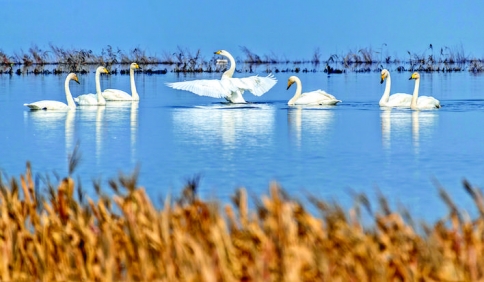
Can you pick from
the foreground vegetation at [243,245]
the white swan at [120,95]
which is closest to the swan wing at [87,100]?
the white swan at [120,95]

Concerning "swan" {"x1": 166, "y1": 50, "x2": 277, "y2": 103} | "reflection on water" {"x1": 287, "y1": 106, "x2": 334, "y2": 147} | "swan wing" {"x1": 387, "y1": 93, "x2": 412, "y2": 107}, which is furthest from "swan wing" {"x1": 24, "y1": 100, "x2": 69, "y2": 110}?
"swan wing" {"x1": 387, "y1": 93, "x2": 412, "y2": 107}

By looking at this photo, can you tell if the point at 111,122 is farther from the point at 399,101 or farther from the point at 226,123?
the point at 399,101

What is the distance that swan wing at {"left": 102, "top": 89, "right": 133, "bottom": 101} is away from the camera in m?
18.5

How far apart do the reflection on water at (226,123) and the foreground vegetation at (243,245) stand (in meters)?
5.56

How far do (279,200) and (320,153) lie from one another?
5.59 metres

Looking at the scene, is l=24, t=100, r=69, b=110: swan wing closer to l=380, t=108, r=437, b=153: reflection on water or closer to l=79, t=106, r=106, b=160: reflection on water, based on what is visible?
l=79, t=106, r=106, b=160: reflection on water

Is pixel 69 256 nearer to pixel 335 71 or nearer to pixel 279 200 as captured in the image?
pixel 279 200

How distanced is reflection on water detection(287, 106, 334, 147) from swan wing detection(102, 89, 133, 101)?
Result: 3.86 m

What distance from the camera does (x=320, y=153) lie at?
9.42 m

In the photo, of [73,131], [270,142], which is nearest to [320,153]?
[270,142]

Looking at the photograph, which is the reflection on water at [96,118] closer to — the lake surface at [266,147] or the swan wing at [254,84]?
the lake surface at [266,147]

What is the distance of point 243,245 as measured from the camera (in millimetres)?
4156

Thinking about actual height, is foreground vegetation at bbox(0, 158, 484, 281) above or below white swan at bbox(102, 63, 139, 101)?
below

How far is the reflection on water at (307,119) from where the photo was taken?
11.8 meters
